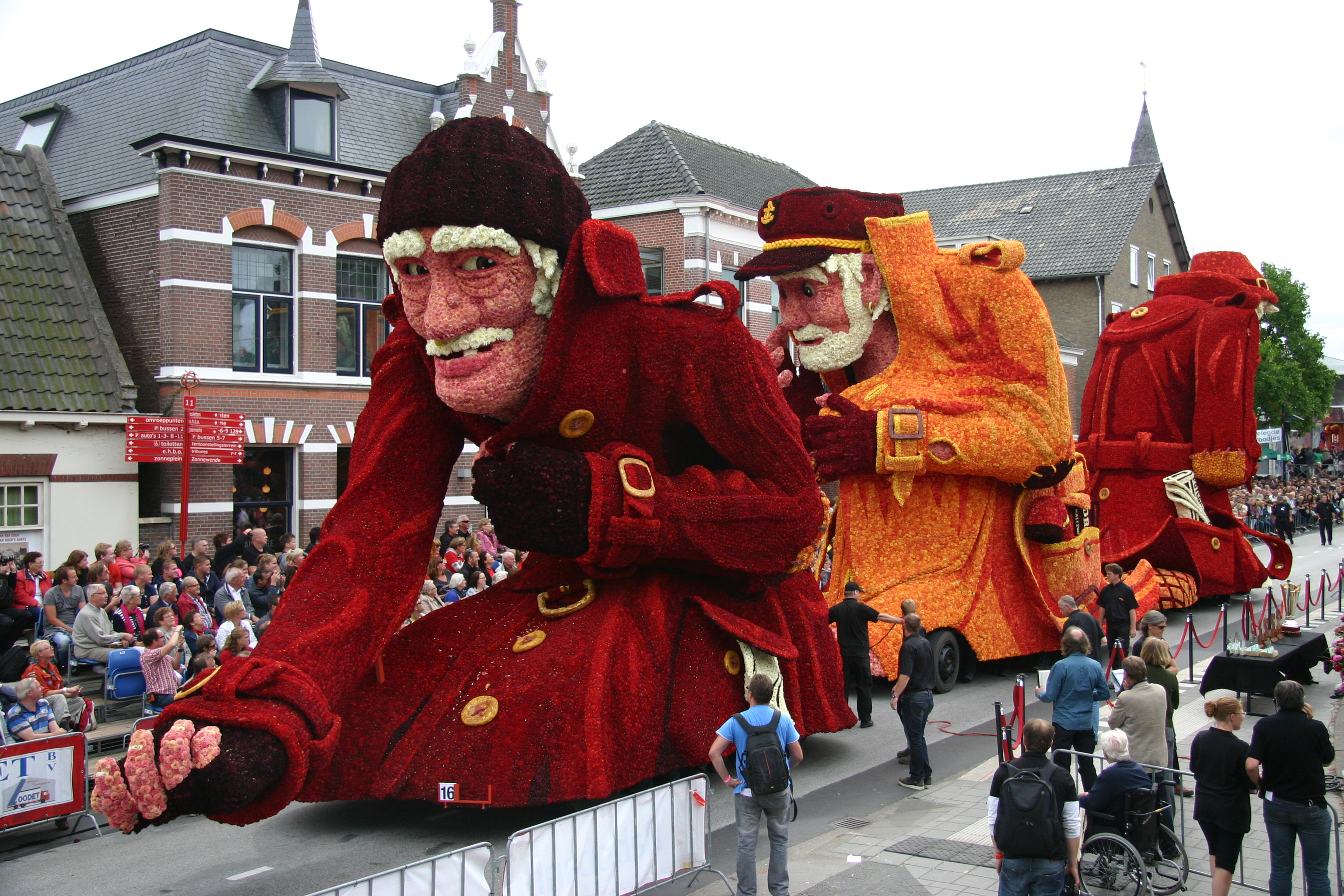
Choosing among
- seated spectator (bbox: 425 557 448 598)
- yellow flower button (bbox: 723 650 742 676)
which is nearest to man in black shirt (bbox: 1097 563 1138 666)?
yellow flower button (bbox: 723 650 742 676)

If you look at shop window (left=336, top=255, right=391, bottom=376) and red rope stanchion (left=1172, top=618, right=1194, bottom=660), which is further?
shop window (left=336, top=255, right=391, bottom=376)

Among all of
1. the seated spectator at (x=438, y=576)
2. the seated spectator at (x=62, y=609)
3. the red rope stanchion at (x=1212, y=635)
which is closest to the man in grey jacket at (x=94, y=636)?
the seated spectator at (x=62, y=609)

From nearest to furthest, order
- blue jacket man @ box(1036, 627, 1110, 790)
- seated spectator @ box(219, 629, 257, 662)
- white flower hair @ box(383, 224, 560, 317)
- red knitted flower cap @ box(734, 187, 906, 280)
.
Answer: white flower hair @ box(383, 224, 560, 317) → blue jacket man @ box(1036, 627, 1110, 790) → seated spectator @ box(219, 629, 257, 662) → red knitted flower cap @ box(734, 187, 906, 280)

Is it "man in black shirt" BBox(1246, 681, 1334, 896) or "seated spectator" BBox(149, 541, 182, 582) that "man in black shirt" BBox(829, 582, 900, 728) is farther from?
"seated spectator" BBox(149, 541, 182, 582)

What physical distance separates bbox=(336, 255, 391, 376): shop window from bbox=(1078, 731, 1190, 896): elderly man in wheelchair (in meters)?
12.6

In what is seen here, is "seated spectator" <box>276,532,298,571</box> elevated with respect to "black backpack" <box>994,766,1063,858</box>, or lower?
elevated

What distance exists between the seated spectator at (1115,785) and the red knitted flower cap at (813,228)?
568cm

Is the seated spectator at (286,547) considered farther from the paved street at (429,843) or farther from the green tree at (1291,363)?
the green tree at (1291,363)

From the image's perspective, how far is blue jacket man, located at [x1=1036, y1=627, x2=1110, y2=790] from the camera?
25.3 ft

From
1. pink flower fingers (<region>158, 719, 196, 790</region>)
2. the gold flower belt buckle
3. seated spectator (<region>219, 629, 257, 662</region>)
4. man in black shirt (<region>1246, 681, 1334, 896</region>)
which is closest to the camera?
pink flower fingers (<region>158, 719, 196, 790</region>)

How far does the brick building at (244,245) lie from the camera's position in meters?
15.1

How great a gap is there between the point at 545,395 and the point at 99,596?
16.8 feet

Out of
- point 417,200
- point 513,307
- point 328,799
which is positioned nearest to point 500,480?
point 513,307

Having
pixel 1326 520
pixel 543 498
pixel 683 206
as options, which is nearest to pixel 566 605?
pixel 543 498
